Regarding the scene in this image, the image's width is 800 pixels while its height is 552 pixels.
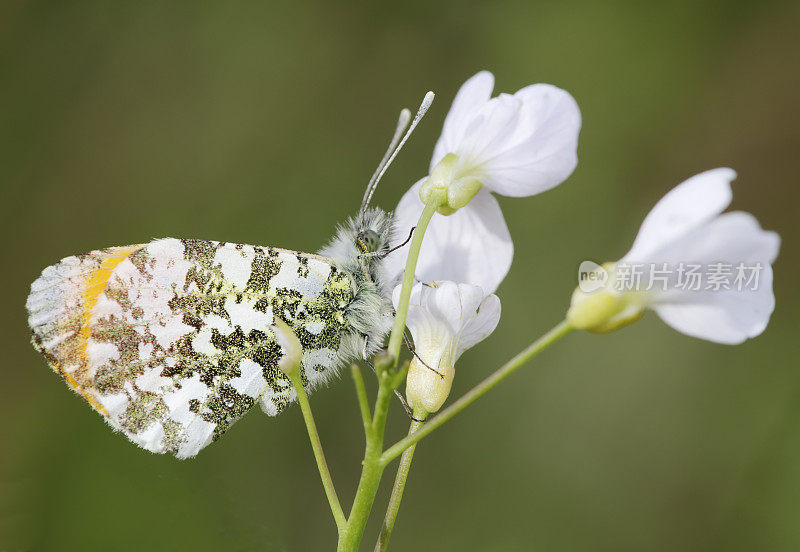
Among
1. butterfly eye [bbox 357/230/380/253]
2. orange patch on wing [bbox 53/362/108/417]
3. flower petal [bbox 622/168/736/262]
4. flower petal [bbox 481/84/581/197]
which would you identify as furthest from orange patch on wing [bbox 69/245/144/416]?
flower petal [bbox 622/168/736/262]

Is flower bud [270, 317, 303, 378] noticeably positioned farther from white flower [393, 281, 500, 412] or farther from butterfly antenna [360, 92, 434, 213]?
butterfly antenna [360, 92, 434, 213]

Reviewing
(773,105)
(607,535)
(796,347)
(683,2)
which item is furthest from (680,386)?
(683,2)

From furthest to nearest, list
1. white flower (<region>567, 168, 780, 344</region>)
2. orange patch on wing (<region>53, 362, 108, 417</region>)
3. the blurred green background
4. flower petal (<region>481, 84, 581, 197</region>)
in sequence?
the blurred green background → orange patch on wing (<region>53, 362, 108, 417</region>) → flower petal (<region>481, 84, 581, 197</region>) → white flower (<region>567, 168, 780, 344</region>)

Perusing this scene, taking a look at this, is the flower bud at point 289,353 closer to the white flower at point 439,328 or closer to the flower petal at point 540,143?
the white flower at point 439,328

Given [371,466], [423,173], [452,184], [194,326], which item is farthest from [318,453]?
[423,173]

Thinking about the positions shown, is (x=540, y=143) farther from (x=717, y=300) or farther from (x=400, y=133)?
(x=717, y=300)

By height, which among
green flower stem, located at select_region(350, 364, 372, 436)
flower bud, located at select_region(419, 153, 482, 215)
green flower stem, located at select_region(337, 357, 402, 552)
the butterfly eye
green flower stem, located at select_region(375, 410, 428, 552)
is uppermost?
flower bud, located at select_region(419, 153, 482, 215)
